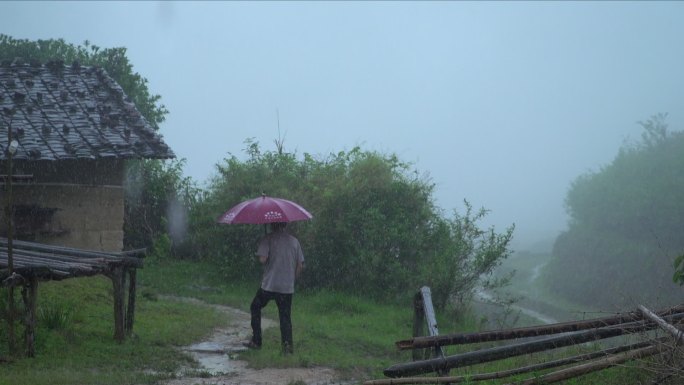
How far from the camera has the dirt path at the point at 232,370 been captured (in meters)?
8.76

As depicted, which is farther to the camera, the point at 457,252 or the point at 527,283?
the point at 527,283

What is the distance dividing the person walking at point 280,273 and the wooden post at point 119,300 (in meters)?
1.82

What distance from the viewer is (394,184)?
1850 centimetres

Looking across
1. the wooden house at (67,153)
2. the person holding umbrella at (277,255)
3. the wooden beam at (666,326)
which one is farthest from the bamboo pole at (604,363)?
the wooden house at (67,153)

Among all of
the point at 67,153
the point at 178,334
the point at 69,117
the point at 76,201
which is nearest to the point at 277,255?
the point at 178,334

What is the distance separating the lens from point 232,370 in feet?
31.0

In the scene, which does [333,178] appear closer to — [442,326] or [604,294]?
[442,326]

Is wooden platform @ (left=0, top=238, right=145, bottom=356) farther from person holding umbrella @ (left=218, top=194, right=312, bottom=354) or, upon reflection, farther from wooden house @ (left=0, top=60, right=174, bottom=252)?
wooden house @ (left=0, top=60, right=174, bottom=252)

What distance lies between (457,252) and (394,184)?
7.59 feet

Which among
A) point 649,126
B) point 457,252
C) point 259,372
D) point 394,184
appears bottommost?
point 259,372

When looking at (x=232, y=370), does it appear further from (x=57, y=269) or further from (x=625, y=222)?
(x=625, y=222)

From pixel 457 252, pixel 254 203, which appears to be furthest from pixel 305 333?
pixel 457 252

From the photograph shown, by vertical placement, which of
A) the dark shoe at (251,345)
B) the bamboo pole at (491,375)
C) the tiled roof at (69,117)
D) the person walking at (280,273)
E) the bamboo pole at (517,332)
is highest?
the tiled roof at (69,117)

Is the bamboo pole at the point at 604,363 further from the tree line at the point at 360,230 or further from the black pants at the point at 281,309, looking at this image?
the tree line at the point at 360,230
